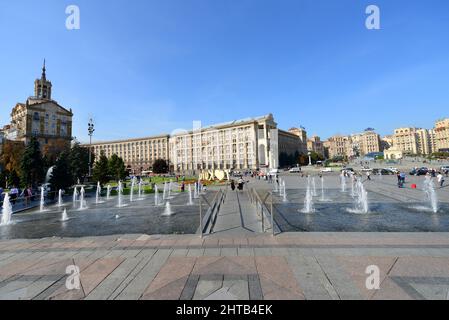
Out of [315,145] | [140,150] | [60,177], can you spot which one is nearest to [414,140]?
[315,145]

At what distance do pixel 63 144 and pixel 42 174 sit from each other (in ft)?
126

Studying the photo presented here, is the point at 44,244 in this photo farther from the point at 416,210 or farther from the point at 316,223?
the point at 416,210

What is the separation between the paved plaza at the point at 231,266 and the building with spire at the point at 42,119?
2972 inches

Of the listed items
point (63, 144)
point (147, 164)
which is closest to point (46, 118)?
point (63, 144)

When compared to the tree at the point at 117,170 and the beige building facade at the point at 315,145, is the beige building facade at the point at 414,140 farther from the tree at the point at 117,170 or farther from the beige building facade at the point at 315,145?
the tree at the point at 117,170

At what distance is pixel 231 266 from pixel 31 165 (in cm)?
3785

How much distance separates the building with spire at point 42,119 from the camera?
6800 cm

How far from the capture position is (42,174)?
3562cm

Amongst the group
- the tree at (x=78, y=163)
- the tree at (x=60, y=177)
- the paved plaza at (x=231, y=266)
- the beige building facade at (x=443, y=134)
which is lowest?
the paved plaza at (x=231, y=266)

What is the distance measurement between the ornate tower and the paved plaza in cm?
9382

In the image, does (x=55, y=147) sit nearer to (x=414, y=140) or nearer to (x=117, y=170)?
(x=117, y=170)

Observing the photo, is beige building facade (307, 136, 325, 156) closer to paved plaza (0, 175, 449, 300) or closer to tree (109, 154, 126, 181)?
tree (109, 154, 126, 181)

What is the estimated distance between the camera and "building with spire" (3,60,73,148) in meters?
68.0

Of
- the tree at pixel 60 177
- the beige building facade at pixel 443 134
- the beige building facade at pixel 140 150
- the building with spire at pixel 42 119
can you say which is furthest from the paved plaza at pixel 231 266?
the beige building facade at pixel 443 134
